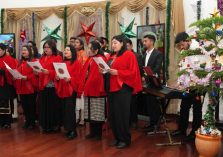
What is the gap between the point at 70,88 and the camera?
4.62 metres

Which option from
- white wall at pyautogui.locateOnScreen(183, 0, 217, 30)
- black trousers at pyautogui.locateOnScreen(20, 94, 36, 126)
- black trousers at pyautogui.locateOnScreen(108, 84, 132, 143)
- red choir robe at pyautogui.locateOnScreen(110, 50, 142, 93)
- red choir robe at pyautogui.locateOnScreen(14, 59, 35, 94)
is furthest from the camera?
white wall at pyautogui.locateOnScreen(183, 0, 217, 30)

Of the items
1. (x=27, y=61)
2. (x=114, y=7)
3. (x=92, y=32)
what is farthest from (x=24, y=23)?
(x=27, y=61)

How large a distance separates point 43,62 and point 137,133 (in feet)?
6.21

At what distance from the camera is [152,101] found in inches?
202

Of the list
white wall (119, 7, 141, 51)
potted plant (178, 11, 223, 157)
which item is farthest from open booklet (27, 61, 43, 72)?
white wall (119, 7, 141, 51)

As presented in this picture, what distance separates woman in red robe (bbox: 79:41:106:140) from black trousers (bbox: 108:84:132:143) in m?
0.29

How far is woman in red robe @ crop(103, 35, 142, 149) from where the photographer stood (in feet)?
13.1

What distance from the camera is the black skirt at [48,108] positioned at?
4.96 metres

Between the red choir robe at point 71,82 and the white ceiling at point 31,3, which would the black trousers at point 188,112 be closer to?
the red choir robe at point 71,82

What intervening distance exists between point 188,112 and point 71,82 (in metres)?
1.79

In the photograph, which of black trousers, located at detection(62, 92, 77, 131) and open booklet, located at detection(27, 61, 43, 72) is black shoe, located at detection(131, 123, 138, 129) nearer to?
black trousers, located at detection(62, 92, 77, 131)

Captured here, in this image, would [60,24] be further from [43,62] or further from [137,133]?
[137,133]

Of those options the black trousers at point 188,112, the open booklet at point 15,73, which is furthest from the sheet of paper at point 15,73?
the black trousers at point 188,112

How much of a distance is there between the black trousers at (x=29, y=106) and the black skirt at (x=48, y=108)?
1.15ft
